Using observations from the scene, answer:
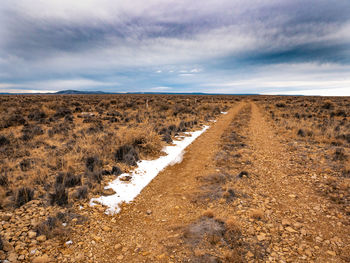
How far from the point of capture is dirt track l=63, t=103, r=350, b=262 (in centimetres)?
291

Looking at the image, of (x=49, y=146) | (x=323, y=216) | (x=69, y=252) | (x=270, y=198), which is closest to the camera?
(x=69, y=252)

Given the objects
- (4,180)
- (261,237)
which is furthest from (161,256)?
(4,180)

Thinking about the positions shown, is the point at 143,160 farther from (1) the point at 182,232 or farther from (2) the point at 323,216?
(2) the point at 323,216

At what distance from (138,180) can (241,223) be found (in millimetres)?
3167

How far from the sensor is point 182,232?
11.0 feet

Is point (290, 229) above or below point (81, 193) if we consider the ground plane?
below

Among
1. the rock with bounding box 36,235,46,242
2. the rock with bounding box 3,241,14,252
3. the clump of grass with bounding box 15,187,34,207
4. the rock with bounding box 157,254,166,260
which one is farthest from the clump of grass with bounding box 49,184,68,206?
the rock with bounding box 157,254,166,260

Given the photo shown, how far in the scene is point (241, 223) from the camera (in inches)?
138

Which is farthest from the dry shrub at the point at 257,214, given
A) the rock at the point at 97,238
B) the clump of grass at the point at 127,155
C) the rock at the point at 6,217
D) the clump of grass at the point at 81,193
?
the rock at the point at 6,217

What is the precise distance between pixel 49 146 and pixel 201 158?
6857 mm

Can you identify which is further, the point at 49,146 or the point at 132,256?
the point at 49,146

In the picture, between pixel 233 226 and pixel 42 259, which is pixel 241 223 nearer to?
pixel 233 226

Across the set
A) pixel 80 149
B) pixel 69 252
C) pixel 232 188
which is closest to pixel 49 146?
pixel 80 149

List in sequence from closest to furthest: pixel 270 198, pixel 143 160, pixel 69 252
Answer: pixel 69 252
pixel 270 198
pixel 143 160
